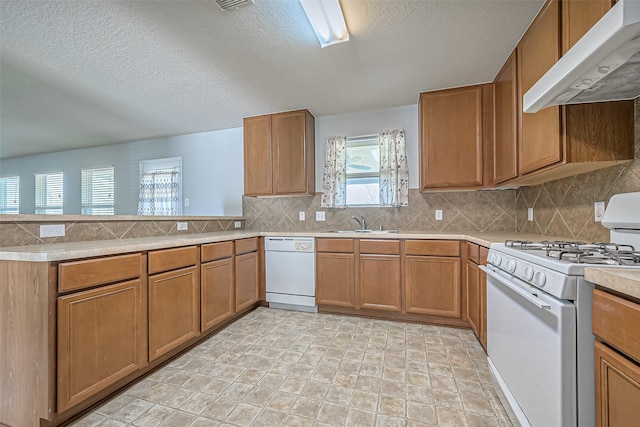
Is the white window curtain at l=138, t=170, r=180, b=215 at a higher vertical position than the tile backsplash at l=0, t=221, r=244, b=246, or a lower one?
Answer: higher

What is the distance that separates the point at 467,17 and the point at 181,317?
2.93 m

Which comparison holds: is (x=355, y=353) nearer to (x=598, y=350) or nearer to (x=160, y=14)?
(x=598, y=350)

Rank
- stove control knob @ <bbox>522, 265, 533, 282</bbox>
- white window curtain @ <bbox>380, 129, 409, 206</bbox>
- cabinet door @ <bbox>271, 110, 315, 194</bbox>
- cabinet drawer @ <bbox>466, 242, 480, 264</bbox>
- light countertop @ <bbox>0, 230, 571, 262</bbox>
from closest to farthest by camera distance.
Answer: stove control knob @ <bbox>522, 265, 533, 282</bbox>
light countertop @ <bbox>0, 230, 571, 262</bbox>
cabinet drawer @ <bbox>466, 242, 480, 264</bbox>
white window curtain @ <bbox>380, 129, 409, 206</bbox>
cabinet door @ <bbox>271, 110, 315, 194</bbox>

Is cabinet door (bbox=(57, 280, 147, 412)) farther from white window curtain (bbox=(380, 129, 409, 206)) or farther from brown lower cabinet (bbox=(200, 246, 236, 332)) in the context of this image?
white window curtain (bbox=(380, 129, 409, 206))

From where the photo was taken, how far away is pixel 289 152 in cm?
325

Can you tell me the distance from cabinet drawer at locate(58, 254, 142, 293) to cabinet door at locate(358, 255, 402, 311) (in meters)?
1.93

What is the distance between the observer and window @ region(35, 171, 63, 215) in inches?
207

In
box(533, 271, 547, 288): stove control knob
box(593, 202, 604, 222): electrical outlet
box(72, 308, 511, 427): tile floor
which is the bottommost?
box(72, 308, 511, 427): tile floor

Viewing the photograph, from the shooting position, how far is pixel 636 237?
49.2 inches

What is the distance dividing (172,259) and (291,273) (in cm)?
130

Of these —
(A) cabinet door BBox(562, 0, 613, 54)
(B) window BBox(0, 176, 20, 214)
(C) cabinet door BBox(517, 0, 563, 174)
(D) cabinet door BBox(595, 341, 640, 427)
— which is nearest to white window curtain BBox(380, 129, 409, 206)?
(C) cabinet door BBox(517, 0, 563, 174)

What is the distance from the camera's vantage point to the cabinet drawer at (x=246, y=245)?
269 cm

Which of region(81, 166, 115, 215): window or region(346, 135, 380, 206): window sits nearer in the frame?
region(346, 135, 380, 206): window

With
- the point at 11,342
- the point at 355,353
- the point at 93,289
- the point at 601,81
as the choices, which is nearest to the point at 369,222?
the point at 355,353
